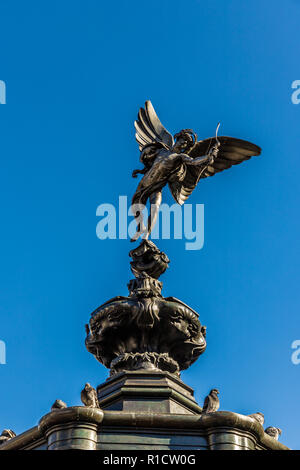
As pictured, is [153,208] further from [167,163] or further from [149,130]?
[149,130]

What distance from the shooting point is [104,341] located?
12352 millimetres

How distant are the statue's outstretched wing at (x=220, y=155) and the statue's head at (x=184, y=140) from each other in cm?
14

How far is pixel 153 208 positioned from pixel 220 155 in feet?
7.41

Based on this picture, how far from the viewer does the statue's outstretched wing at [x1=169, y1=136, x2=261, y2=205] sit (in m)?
14.5

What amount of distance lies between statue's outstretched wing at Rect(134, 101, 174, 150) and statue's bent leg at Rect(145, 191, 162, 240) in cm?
111

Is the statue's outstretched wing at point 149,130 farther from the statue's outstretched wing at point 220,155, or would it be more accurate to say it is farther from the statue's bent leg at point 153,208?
the statue's bent leg at point 153,208

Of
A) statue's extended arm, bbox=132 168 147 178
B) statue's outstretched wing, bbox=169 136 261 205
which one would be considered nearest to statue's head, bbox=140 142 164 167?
statue's extended arm, bbox=132 168 147 178

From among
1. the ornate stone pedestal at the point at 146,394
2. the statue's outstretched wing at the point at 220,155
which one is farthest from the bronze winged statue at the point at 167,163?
the ornate stone pedestal at the point at 146,394

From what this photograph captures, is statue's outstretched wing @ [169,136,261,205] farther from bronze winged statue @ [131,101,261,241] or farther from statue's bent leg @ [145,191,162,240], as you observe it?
statue's bent leg @ [145,191,162,240]

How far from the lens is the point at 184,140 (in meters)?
14.4

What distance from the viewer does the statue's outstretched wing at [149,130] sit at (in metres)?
15.1

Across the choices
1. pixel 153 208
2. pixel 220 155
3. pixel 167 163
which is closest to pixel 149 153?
pixel 167 163
